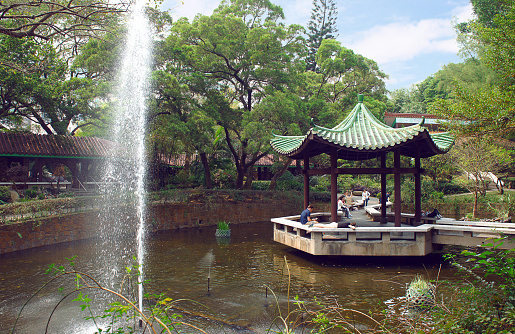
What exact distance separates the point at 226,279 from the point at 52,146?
15.9 m

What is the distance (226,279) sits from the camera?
32.9 feet

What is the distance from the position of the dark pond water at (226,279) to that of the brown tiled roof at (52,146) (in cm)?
816

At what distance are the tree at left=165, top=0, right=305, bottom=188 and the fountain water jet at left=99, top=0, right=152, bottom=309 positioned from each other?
242cm

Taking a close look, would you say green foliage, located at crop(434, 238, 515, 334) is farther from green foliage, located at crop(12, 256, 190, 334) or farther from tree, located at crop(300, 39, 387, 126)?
tree, located at crop(300, 39, 387, 126)

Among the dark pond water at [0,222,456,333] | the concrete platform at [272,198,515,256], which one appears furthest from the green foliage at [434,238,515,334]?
the concrete platform at [272,198,515,256]

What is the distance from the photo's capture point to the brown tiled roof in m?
19.4

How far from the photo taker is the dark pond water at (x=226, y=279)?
7.11 m

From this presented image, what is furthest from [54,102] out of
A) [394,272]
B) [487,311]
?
[487,311]

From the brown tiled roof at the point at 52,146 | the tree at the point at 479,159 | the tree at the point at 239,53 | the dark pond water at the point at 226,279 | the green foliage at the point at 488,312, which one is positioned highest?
the tree at the point at 239,53

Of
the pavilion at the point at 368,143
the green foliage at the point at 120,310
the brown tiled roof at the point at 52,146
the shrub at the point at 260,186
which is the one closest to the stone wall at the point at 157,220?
the shrub at the point at 260,186

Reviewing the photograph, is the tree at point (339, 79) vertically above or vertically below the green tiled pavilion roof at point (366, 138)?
above

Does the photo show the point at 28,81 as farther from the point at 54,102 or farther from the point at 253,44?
the point at 253,44

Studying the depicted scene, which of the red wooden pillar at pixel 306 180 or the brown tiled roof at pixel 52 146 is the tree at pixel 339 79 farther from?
the brown tiled roof at pixel 52 146

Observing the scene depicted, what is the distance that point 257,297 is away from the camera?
8.45 metres
